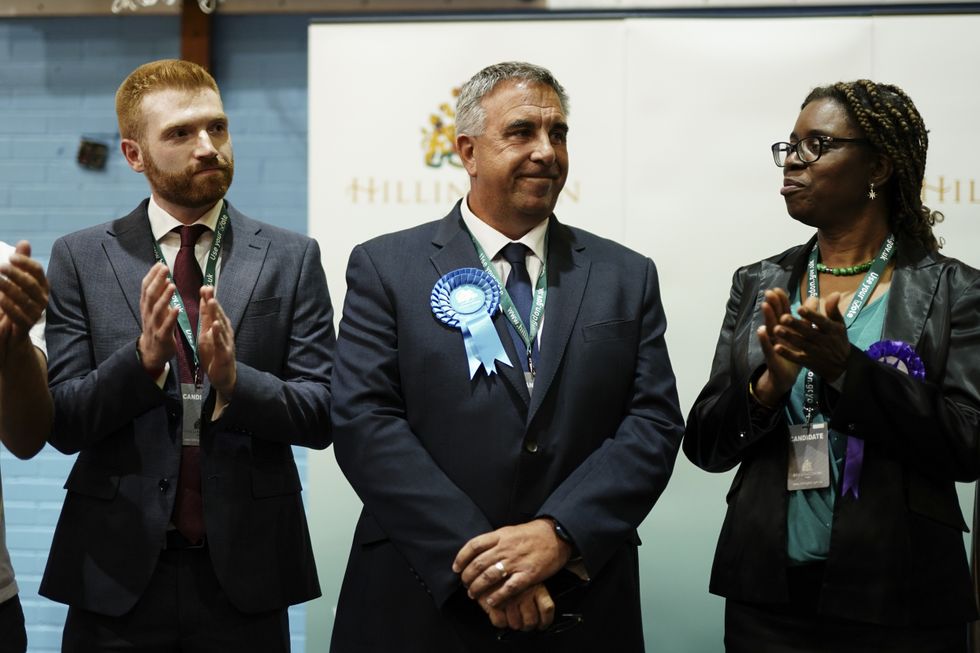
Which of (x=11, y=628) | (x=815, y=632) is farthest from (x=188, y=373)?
(x=815, y=632)

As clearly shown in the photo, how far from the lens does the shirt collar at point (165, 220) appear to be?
8.59ft

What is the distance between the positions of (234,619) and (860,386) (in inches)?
57.6

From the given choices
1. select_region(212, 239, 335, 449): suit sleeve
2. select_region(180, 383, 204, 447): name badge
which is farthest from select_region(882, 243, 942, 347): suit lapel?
select_region(180, 383, 204, 447): name badge

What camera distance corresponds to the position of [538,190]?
247 cm

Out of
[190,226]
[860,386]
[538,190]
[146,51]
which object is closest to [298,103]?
[146,51]

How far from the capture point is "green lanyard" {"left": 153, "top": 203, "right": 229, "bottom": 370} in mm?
2463

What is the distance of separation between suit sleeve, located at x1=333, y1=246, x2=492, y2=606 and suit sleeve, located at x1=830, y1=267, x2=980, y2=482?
841 mm

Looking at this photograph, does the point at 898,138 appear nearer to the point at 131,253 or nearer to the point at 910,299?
the point at 910,299

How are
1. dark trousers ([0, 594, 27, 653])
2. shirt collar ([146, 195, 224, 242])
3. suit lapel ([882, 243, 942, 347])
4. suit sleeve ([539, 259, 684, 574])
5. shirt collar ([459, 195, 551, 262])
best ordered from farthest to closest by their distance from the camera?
1. shirt collar ([146, 195, 224, 242])
2. shirt collar ([459, 195, 551, 262])
3. suit lapel ([882, 243, 942, 347])
4. dark trousers ([0, 594, 27, 653])
5. suit sleeve ([539, 259, 684, 574])

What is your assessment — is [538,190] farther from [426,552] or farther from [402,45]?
[402,45]

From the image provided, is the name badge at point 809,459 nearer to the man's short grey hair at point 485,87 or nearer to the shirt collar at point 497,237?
the shirt collar at point 497,237

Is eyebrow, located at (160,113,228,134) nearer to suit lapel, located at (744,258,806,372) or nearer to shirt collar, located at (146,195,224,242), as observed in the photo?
shirt collar, located at (146,195,224,242)

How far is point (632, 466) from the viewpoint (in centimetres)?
229

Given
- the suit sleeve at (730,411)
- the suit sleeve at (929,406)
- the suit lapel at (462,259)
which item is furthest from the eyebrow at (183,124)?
the suit sleeve at (929,406)
